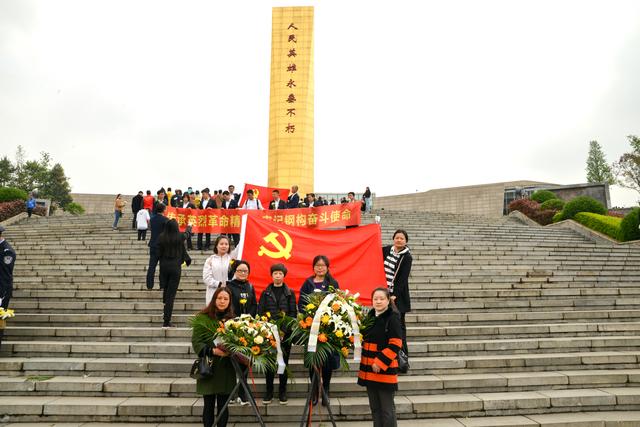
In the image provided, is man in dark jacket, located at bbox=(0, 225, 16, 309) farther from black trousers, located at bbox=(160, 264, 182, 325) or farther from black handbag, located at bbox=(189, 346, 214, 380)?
black handbag, located at bbox=(189, 346, 214, 380)

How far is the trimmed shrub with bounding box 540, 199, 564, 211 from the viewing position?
65.5 feet

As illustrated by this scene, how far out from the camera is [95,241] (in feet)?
39.0

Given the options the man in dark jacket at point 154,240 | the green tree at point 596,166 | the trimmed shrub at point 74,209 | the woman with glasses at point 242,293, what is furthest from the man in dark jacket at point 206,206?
the green tree at point 596,166

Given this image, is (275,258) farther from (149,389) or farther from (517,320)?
(517,320)

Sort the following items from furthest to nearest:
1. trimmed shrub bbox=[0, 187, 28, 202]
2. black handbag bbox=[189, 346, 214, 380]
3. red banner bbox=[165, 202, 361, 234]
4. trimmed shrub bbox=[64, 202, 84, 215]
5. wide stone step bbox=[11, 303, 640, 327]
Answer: trimmed shrub bbox=[64, 202, 84, 215] → trimmed shrub bbox=[0, 187, 28, 202] → red banner bbox=[165, 202, 361, 234] → wide stone step bbox=[11, 303, 640, 327] → black handbag bbox=[189, 346, 214, 380]

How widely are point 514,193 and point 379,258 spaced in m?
28.9

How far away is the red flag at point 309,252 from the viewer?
251 inches

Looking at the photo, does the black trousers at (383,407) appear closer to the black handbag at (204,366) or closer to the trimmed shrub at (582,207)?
the black handbag at (204,366)

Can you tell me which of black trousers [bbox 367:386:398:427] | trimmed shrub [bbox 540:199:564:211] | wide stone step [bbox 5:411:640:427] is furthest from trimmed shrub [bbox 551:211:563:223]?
black trousers [bbox 367:386:398:427]

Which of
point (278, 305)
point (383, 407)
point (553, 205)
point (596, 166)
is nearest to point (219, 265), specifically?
point (278, 305)

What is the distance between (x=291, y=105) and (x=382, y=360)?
21.0m

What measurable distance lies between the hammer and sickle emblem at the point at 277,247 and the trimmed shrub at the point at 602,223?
495 inches

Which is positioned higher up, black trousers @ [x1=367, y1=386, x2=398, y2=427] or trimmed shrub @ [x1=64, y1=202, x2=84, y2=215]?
trimmed shrub @ [x1=64, y1=202, x2=84, y2=215]

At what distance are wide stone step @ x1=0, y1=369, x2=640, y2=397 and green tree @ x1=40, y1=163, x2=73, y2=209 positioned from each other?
4397 cm
